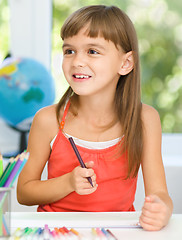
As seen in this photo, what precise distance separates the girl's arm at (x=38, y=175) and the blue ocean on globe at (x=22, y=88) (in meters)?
0.53

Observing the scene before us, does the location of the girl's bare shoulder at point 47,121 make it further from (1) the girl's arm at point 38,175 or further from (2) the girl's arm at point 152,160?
(2) the girl's arm at point 152,160

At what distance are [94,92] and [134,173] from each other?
0.27 meters

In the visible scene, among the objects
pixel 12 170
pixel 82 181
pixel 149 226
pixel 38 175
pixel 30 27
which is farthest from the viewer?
pixel 30 27

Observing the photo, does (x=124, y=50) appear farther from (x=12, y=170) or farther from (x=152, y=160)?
(x=12, y=170)

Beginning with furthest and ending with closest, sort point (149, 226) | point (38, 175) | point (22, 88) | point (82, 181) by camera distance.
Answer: point (22, 88)
point (38, 175)
point (82, 181)
point (149, 226)

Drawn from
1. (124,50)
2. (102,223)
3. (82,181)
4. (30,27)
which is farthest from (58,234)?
(30,27)

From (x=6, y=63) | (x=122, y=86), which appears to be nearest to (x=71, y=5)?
(x=6, y=63)

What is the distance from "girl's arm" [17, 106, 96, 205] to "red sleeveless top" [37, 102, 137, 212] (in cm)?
3

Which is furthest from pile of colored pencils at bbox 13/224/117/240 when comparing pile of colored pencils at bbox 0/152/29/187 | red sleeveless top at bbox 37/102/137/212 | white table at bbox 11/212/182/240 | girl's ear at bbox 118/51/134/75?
girl's ear at bbox 118/51/134/75

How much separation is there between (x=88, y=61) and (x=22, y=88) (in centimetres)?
71

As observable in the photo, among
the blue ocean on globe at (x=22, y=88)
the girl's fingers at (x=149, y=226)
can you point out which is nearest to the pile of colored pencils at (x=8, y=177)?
the girl's fingers at (x=149, y=226)

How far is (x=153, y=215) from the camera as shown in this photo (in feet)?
2.47

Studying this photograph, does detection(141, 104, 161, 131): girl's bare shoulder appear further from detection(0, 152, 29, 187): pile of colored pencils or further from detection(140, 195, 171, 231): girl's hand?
detection(0, 152, 29, 187): pile of colored pencils

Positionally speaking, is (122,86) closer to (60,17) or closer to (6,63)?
(6,63)
